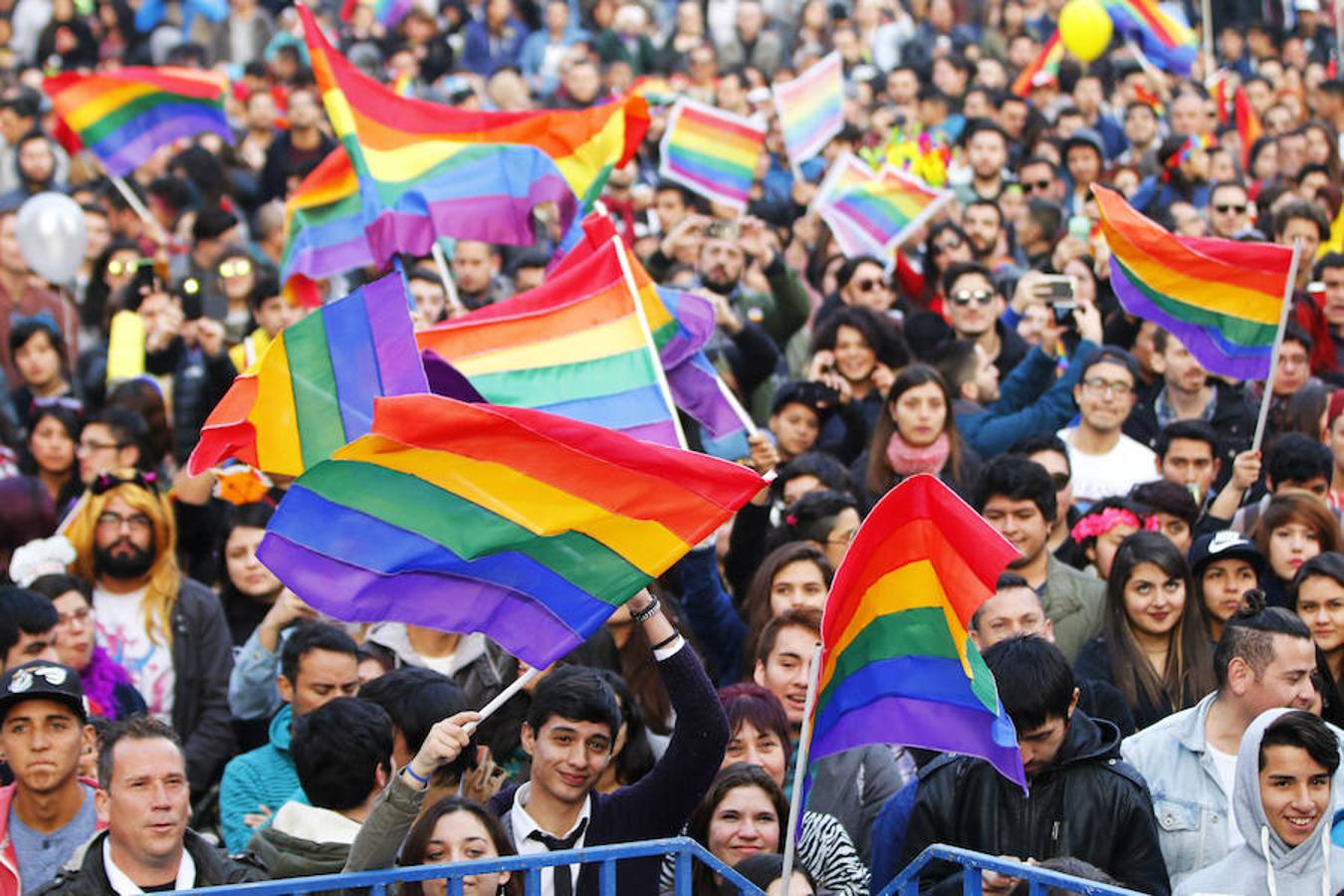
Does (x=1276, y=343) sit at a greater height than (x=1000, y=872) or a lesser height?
greater

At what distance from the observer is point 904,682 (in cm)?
604

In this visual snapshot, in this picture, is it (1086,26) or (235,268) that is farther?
(1086,26)

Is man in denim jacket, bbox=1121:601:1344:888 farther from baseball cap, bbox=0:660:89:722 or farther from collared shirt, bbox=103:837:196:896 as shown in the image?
baseball cap, bbox=0:660:89:722

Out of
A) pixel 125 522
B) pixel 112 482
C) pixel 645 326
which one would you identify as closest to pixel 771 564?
pixel 645 326

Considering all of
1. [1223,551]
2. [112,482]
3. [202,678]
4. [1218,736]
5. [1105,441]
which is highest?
[1105,441]

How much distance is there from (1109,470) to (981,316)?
5.65ft

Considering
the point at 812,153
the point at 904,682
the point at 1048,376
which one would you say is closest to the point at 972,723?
the point at 904,682

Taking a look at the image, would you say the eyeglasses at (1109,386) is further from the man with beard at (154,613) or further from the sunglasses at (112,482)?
the sunglasses at (112,482)

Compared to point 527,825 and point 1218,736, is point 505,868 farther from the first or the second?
point 1218,736

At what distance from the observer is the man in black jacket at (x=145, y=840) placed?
231 inches

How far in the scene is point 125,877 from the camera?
5.88 m

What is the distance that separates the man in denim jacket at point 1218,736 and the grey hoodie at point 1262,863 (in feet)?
1.63

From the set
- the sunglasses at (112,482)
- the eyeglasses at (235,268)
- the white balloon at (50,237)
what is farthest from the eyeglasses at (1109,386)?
the white balloon at (50,237)

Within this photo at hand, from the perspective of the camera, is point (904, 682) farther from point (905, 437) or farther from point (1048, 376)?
point (1048, 376)
